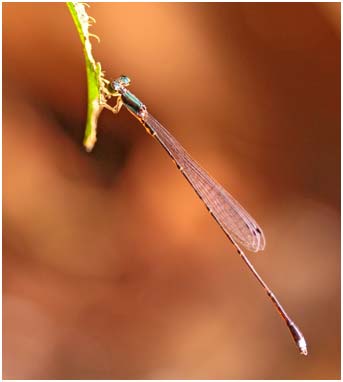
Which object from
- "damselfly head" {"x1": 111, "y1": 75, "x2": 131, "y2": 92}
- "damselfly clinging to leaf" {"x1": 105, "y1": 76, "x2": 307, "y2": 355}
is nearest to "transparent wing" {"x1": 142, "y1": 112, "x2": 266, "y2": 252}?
"damselfly clinging to leaf" {"x1": 105, "y1": 76, "x2": 307, "y2": 355}

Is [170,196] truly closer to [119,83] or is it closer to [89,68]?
[119,83]

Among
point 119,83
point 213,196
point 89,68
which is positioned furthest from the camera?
point 213,196

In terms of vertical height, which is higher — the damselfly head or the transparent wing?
the damselfly head

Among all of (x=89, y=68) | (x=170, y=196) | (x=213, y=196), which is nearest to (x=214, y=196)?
(x=213, y=196)

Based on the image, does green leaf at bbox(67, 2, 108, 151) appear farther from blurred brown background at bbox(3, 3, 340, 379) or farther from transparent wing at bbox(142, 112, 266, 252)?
blurred brown background at bbox(3, 3, 340, 379)

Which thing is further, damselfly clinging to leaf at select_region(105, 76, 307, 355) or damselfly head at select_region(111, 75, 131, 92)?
damselfly clinging to leaf at select_region(105, 76, 307, 355)

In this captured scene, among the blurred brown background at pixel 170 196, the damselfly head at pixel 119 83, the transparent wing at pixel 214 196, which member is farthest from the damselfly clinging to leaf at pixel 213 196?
the blurred brown background at pixel 170 196
